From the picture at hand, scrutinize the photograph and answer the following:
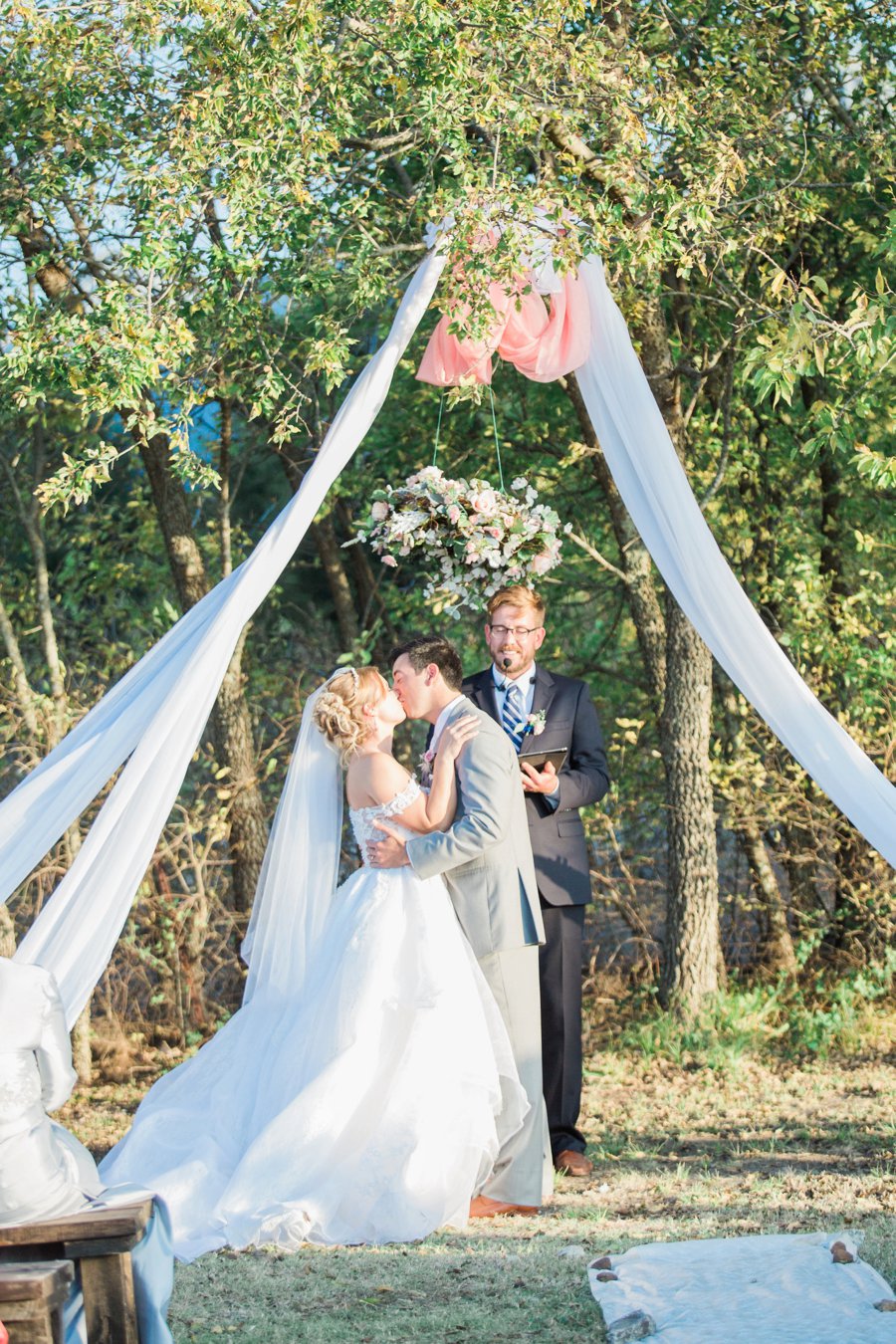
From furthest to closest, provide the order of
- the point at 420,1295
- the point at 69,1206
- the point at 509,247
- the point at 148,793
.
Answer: the point at 509,247 → the point at 148,793 → the point at 420,1295 → the point at 69,1206

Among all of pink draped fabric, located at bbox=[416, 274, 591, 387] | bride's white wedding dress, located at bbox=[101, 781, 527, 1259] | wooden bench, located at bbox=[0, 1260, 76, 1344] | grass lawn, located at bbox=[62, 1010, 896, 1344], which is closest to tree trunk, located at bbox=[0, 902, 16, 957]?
grass lawn, located at bbox=[62, 1010, 896, 1344]

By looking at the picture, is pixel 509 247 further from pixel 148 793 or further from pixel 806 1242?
pixel 806 1242

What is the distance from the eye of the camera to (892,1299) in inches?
134

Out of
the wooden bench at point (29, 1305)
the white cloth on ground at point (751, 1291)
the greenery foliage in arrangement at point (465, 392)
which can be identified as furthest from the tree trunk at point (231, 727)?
the wooden bench at point (29, 1305)

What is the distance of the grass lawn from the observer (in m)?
3.59

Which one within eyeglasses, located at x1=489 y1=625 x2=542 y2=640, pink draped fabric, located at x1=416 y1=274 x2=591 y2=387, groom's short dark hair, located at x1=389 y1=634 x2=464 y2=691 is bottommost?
groom's short dark hair, located at x1=389 y1=634 x2=464 y2=691

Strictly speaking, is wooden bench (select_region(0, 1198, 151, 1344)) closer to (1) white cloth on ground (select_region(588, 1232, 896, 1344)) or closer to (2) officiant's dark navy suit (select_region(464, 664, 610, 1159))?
(1) white cloth on ground (select_region(588, 1232, 896, 1344))

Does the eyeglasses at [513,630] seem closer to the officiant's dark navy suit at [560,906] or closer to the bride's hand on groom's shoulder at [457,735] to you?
the officiant's dark navy suit at [560,906]

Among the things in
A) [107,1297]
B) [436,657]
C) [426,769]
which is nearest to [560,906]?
[426,769]

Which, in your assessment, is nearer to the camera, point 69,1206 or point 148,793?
point 69,1206

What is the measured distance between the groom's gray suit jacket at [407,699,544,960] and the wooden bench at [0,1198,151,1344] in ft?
6.03

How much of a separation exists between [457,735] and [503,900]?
0.55 meters

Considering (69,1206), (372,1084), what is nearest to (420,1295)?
(372,1084)

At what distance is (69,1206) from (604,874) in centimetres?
473
